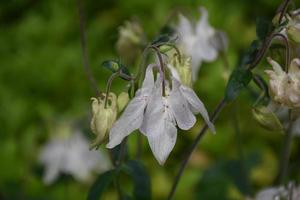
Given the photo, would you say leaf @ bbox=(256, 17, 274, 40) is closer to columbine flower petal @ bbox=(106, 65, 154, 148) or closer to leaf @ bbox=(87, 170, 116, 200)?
columbine flower petal @ bbox=(106, 65, 154, 148)

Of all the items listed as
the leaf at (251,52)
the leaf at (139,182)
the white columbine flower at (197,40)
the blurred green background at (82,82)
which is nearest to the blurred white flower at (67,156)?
the blurred green background at (82,82)

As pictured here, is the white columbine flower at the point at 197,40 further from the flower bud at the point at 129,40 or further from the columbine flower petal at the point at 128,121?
the columbine flower petal at the point at 128,121

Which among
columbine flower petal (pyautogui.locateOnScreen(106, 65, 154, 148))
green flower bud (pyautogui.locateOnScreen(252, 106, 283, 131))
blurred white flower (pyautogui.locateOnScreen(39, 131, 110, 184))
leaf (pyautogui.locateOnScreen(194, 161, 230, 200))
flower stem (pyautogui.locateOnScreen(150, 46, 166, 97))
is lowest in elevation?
A: leaf (pyautogui.locateOnScreen(194, 161, 230, 200))

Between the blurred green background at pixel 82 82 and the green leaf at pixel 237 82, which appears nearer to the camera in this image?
the green leaf at pixel 237 82

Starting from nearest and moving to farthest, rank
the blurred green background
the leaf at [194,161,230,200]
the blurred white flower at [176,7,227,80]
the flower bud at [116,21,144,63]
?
the flower bud at [116,21,144,63]
the blurred white flower at [176,7,227,80]
the leaf at [194,161,230,200]
the blurred green background

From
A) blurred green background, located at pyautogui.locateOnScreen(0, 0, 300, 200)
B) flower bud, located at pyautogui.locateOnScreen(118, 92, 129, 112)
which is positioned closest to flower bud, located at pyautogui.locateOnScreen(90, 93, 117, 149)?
flower bud, located at pyautogui.locateOnScreen(118, 92, 129, 112)

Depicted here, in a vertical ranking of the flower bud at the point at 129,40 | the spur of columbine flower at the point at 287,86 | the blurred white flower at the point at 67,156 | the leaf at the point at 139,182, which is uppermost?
the spur of columbine flower at the point at 287,86

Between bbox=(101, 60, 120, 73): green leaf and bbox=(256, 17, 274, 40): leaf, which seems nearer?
bbox=(101, 60, 120, 73): green leaf

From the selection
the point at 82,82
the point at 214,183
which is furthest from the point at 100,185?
the point at 82,82
